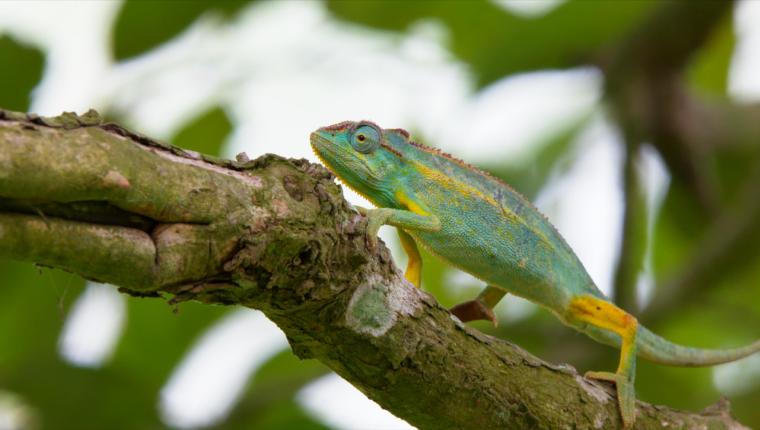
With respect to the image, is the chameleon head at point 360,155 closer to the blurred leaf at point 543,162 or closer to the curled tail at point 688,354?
the curled tail at point 688,354

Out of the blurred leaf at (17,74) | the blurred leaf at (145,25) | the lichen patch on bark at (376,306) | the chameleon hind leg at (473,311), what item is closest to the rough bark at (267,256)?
the lichen patch on bark at (376,306)

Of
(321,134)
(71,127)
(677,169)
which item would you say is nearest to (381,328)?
(71,127)

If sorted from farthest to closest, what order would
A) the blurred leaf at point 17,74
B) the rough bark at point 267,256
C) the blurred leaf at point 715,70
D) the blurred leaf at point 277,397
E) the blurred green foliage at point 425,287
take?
the blurred leaf at point 715,70, the blurred leaf at point 277,397, the blurred green foliage at point 425,287, the blurred leaf at point 17,74, the rough bark at point 267,256

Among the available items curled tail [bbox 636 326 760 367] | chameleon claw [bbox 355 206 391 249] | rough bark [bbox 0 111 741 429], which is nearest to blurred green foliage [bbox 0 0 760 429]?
curled tail [bbox 636 326 760 367]

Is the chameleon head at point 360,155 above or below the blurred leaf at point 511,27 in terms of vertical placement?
below

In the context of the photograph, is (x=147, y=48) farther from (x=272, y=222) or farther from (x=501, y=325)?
(x=501, y=325)

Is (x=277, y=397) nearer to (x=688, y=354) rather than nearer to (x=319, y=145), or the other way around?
(x=319, y=145)

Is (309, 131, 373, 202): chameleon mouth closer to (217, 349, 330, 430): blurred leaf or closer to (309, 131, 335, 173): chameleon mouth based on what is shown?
(309, 131, 335, 173): chameleon mouth
